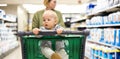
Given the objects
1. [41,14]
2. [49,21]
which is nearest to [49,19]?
[49,21]

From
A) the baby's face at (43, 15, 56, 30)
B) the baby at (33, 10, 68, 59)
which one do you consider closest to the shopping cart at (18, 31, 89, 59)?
the baby at (33, 10, 68, 59)

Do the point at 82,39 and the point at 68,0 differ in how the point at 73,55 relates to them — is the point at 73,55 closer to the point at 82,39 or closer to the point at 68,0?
the point at 82,39

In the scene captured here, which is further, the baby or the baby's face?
the baby's face

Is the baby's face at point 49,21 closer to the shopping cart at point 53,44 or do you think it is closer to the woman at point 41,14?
the shopping cart at point 53,44

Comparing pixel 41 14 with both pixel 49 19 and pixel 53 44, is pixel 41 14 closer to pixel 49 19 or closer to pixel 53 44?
pixel 49 19

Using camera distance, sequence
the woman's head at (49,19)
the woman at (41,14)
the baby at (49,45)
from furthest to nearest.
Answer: the woman at (41,14) → the woman's head at (49,19) → the baby at (49,45)

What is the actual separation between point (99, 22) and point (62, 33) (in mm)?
3723

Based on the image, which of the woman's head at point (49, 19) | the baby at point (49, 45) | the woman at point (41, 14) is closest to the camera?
the baby at point (49, 45)

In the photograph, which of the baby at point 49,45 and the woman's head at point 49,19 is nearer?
the baby at point 49,45

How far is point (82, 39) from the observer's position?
2.08 m

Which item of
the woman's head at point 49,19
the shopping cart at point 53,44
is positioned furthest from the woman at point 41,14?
the shopping cart at point 53,44

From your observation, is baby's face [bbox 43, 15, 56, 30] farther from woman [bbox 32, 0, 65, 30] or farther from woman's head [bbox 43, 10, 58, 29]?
woman [bbox 32, 0, 65, 30]

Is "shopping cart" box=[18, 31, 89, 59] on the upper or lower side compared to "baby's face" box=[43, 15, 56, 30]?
lower

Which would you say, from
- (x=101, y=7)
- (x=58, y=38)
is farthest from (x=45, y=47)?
(x=101, y=7)
